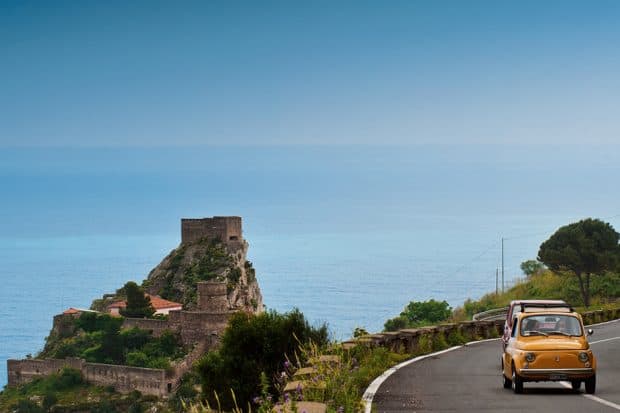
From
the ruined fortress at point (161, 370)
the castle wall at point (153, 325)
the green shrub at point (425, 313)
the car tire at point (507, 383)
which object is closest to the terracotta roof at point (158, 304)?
the castle wall at point (153, 325)

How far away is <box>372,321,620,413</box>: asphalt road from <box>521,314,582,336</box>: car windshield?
98cm

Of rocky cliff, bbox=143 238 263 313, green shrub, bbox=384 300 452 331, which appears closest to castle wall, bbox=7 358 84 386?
rocky cliff, bbox=143 238 263 313

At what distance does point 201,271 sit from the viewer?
146125 mm

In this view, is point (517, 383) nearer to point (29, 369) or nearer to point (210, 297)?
point (210, 297)

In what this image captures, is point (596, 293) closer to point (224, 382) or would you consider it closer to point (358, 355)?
point (224, 382)

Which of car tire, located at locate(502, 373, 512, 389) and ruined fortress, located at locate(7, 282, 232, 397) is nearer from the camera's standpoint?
car tire, located at locate(502, 373, 512, 389)

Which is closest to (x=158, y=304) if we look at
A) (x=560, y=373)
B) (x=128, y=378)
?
(x=128, y=378)

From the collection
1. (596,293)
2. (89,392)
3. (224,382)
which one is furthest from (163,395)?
(224,382)

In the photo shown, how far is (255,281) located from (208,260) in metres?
7.21

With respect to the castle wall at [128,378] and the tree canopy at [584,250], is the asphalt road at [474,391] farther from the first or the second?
the castle wall at [128,378]

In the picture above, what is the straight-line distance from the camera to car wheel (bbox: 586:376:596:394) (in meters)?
17.0

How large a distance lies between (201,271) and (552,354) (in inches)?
5151

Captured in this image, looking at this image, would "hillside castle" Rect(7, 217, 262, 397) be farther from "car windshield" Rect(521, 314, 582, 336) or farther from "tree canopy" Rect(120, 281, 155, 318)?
"car windshield" Rect(521, 314, 582, 336)

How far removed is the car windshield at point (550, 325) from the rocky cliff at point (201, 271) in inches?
4744
